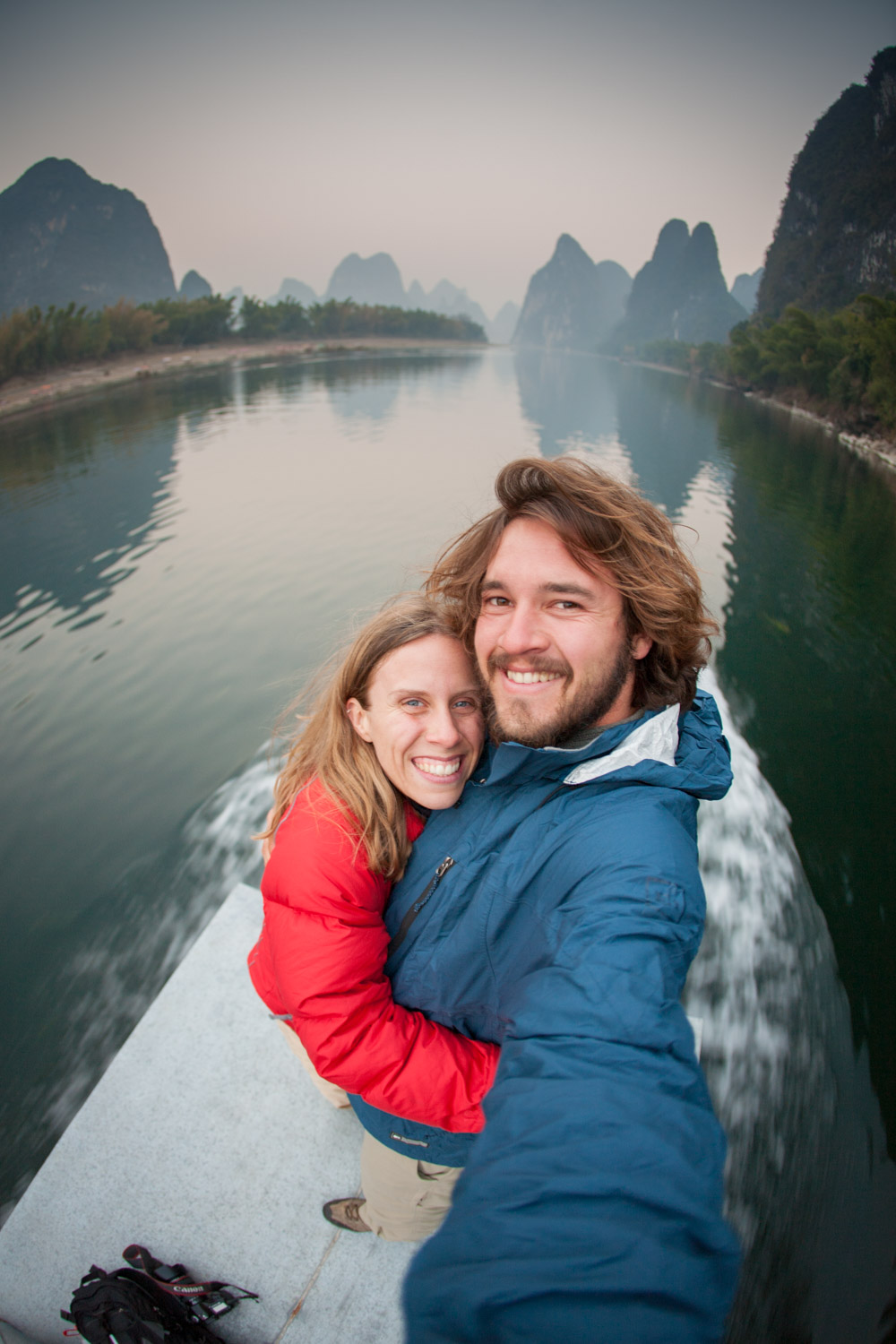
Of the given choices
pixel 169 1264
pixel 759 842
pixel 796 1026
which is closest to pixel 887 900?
pixel 759 842

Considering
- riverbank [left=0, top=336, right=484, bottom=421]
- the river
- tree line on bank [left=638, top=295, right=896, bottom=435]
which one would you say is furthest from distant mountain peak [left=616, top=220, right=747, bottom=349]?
the river

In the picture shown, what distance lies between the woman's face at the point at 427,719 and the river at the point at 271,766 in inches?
20.7

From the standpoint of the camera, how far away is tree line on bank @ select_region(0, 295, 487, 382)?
74.8 ft

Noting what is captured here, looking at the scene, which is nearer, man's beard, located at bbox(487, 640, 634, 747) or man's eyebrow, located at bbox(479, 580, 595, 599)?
man's beard, located at bbox(487, 640, 634, 747)

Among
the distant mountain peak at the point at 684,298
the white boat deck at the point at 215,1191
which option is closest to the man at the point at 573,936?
the white boat deck at the point at 215,1191

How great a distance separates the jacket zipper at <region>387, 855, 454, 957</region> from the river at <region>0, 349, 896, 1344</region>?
100 cm

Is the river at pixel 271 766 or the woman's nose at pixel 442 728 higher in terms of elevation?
the woman's nose at pixel 442 728

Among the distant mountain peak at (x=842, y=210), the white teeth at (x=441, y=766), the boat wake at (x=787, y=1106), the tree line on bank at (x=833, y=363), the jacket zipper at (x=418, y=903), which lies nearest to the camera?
the jacket zipper at (x=418, y=903)

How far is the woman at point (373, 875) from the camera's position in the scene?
128cm

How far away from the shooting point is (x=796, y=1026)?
A: 10.4 feet

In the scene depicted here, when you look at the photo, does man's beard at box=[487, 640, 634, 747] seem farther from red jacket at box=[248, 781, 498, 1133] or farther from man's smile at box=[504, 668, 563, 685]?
red jacket at box=[248, 781, 498, 1133]

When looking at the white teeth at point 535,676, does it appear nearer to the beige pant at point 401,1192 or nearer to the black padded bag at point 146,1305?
the beige pant at point 401,1192

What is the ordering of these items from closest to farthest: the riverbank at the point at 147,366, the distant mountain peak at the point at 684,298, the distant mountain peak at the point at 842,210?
the riverbank at the point at 147,366 < the distant mountain peak at the point at 842,210 < the distant mountain peak at the point at 684,298

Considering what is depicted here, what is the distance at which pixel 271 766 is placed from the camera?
477 cm
